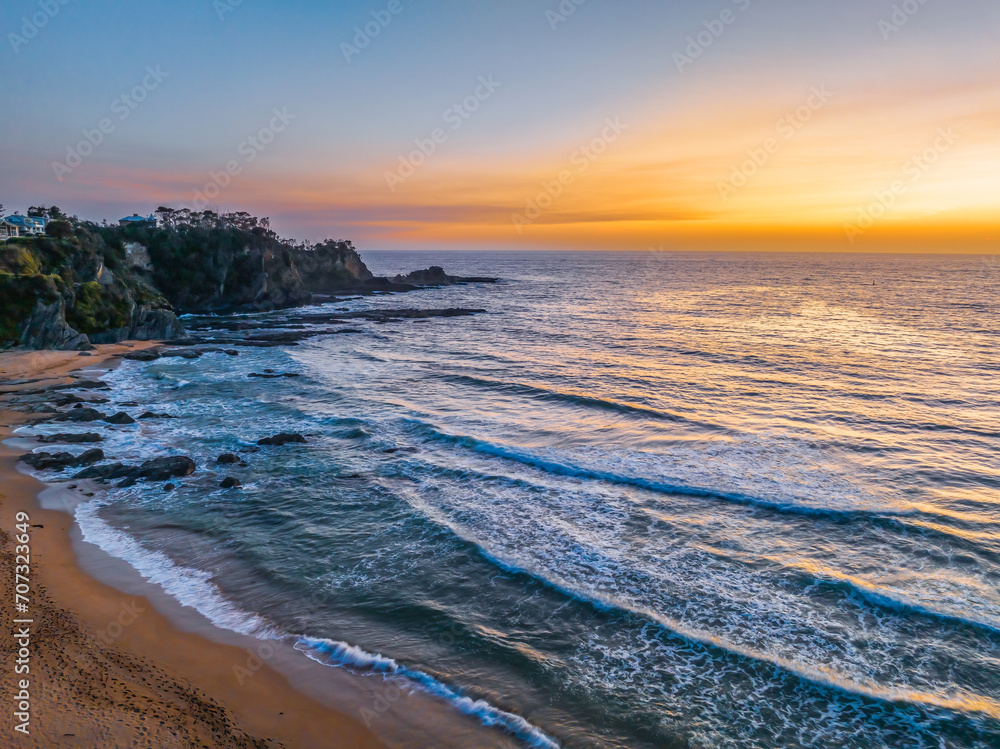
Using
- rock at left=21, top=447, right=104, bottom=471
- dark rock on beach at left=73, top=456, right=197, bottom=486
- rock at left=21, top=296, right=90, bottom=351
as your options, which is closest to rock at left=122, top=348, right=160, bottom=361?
rock at left=21, top=296, right=90, bottom=351

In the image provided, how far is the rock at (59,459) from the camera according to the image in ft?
66.0

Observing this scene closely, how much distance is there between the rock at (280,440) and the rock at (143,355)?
2300 centimetres

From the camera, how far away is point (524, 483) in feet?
66.0

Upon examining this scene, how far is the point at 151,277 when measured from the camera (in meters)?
66.0

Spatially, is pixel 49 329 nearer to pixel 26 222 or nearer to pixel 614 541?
pixel 614 541

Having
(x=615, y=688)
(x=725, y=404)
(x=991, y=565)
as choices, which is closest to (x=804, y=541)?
(x=991, y=565)

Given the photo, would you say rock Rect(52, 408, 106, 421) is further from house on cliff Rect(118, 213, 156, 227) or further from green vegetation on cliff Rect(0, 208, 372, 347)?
house on cliff Rect(118, 213, 156, 227)

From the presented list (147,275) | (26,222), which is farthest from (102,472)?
(26,222)

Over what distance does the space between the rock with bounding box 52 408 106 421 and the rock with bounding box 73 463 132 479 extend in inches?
275

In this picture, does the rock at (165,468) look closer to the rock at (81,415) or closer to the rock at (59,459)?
the rock at (59,459)

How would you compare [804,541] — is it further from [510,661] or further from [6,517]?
[6,517]

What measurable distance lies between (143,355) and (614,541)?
130ft

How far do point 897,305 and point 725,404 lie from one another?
67.4 meters

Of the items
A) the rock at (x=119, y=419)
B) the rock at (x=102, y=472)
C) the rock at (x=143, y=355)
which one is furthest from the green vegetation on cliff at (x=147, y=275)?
the rock at (x=102, y=472)
